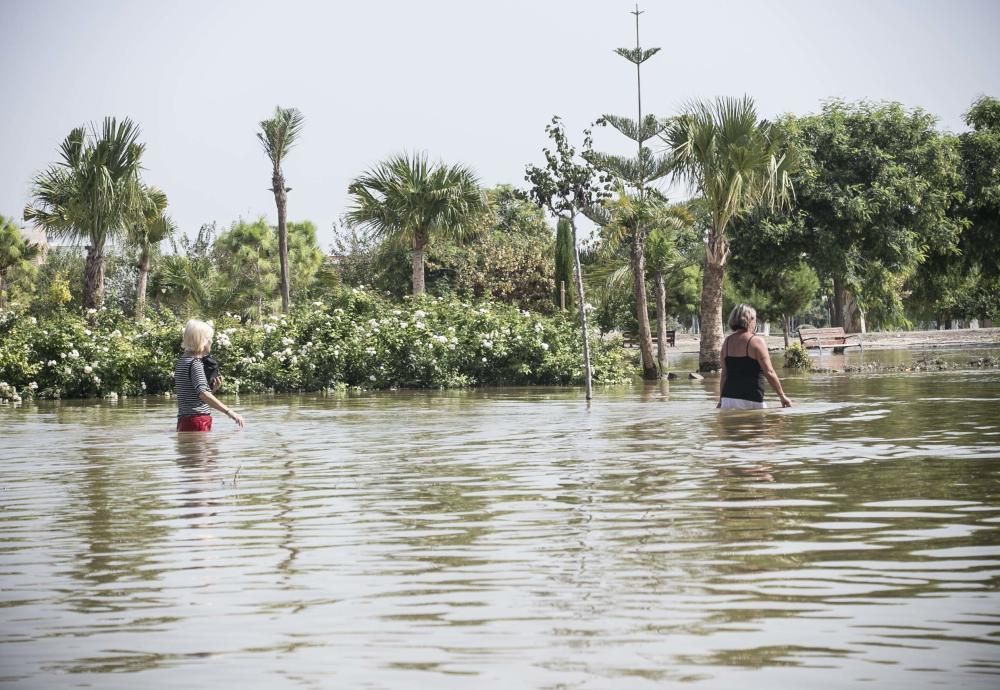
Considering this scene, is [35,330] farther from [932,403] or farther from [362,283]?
[362,283]

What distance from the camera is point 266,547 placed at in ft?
23.0

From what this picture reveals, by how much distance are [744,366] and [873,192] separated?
3507cm

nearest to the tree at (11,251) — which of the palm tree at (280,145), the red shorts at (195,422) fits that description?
the palm tree at (280,145)

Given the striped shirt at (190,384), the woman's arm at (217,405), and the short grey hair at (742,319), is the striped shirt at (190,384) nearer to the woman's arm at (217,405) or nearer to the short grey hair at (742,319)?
the woman's arm at (217,405)

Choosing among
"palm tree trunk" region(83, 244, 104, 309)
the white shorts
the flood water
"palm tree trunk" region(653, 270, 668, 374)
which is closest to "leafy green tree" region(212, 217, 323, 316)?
"palm tree trunk" region(653, 270, 668, 374)

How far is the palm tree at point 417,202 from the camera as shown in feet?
144

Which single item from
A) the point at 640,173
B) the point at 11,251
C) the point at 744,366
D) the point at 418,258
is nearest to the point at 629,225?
the point at 640,173

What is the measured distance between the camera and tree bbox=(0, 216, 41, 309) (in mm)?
70000

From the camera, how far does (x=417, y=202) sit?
144 feet

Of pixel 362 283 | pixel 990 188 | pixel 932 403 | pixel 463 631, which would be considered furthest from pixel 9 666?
pixel 362 283

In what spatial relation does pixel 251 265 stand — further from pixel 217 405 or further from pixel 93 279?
pixel 217 405

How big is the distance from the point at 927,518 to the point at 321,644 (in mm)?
4024

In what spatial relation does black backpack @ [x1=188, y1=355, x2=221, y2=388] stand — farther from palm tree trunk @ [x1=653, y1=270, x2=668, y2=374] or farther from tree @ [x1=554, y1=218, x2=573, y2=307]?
tree @ [x1=554, y1=218, x2=573, y2=307]

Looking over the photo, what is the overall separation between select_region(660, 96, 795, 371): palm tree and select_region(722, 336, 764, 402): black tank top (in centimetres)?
1878
